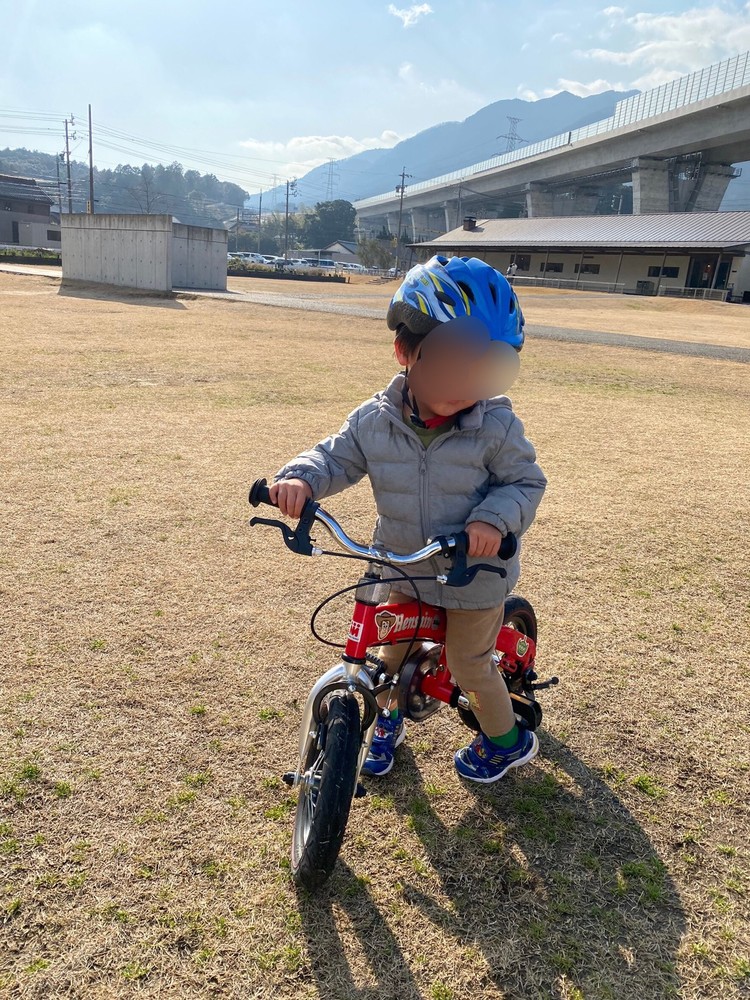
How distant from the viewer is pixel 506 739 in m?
2.71

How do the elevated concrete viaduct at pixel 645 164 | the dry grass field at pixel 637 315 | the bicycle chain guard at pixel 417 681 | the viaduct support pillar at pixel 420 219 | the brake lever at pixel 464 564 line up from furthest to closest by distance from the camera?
the viaduct support pillar at pixel 420 219 < the elevated concrete viaduct at pixel 645 164 < the dry grass field at pixel 637 315 < the bicycle chain guard at pixel 417 681 < the brake lever at pixel 464 564

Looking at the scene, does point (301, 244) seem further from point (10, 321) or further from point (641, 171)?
point (10, 321)

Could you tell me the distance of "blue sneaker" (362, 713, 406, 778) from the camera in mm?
2756

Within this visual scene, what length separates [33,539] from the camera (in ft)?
15.0

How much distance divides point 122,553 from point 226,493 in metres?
1.30

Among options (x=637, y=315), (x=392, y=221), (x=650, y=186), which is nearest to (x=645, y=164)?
(x=650, y=186)

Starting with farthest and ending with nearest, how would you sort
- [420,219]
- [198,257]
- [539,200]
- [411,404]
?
[420,219]
[539,200]
[198,257]
[411,404]

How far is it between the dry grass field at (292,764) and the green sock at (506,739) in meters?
0.21

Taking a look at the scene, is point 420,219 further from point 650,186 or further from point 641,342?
point 641,342

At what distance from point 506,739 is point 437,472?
48.1 inches

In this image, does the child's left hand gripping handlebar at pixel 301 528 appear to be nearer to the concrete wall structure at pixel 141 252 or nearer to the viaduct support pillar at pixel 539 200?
the concrete wall structure at pixel 141 252


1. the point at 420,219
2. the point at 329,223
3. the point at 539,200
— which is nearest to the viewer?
the point at 539,200

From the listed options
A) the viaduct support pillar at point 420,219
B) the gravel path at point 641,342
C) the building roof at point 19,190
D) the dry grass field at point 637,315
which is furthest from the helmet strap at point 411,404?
the viaduct support pillar at point 420,219

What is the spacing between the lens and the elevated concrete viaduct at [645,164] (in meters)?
48.1
